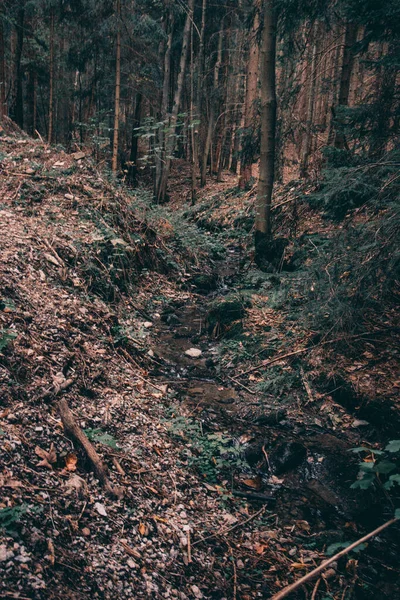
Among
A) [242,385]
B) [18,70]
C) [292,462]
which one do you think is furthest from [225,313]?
[18,70]

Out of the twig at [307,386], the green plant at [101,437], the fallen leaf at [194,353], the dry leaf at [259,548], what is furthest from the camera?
the fallen leaf at [194,353]

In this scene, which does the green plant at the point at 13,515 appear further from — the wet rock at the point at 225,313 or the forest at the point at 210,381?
the wet rock at the point at 225,313

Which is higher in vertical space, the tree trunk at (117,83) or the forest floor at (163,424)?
the tree trunk at (117,83)

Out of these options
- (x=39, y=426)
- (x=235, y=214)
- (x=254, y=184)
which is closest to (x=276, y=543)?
(x=39, y=426)

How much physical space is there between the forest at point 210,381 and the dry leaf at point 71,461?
0.02 meters

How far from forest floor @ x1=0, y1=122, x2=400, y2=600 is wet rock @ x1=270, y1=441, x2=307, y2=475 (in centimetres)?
2

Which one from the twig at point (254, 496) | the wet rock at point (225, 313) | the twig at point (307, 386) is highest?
the wet rock at point (225, 313)

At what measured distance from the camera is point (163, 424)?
4449 mm

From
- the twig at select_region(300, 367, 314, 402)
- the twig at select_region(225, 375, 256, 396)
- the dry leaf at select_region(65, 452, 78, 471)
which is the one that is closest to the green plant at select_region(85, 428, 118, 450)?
the dry leaf at select_region(65, 452, 78, 471)

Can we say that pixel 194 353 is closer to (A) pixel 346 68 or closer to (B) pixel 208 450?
(B) pixel 208 450

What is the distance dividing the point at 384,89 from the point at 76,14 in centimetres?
1449

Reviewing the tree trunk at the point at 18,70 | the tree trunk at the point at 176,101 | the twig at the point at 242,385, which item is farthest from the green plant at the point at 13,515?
the tree trunk at the point at 18,70

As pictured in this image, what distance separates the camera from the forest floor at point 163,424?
9.05 feet

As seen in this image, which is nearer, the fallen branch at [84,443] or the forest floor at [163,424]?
the forest floor at [163,424]
